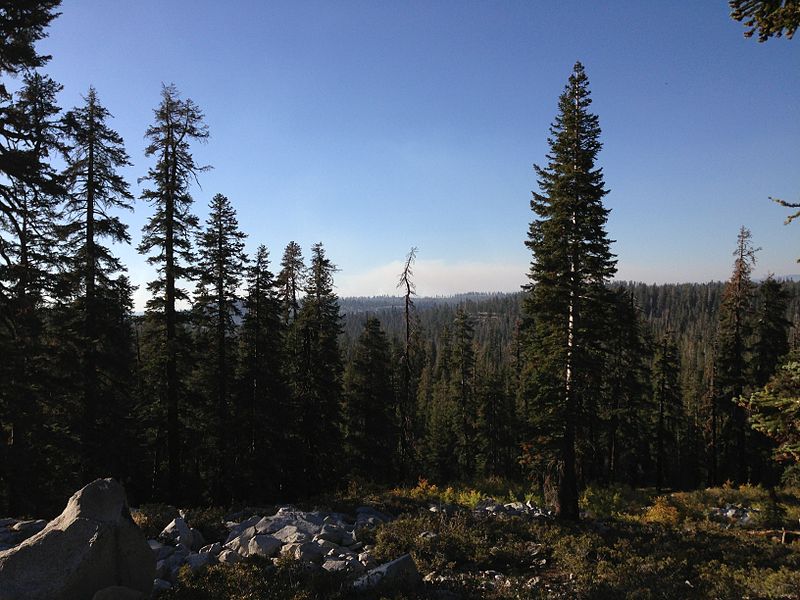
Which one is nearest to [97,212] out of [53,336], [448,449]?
[53,336]

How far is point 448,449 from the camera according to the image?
4941 centimetres

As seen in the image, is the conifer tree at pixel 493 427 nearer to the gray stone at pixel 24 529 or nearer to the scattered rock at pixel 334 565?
the scattered rock at pixel 334 565

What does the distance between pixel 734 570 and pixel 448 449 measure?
4097cm

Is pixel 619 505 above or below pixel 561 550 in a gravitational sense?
below

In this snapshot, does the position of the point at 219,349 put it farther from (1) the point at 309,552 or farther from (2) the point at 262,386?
(1) the point at 309,552

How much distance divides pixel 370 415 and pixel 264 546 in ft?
67.6

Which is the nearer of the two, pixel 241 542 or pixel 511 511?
pixel 241 542

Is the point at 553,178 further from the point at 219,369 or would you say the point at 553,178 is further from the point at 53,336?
the point at 53,336

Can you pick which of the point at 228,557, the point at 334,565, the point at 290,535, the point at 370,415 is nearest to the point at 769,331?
the point at 370,415

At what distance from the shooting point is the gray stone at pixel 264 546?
9.26 meters

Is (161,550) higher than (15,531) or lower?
lower

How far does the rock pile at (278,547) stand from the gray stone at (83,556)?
763mm

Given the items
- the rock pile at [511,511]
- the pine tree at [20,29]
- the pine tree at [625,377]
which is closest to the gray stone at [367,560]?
the rock pile at [511,511]

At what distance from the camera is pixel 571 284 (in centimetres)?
1619
